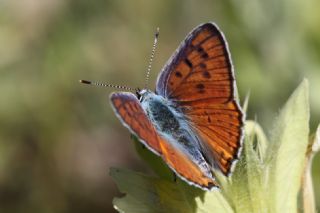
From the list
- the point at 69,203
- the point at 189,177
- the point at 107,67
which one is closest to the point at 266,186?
the point at 189,177

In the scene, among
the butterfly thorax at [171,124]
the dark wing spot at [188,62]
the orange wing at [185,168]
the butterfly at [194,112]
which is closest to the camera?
the orange wing at [185,168]

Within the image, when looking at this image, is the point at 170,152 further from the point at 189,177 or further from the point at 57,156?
the point at 57,156

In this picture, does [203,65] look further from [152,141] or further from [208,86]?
[152,141]

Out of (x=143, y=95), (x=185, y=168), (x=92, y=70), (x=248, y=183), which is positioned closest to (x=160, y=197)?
(x=185, y=168)

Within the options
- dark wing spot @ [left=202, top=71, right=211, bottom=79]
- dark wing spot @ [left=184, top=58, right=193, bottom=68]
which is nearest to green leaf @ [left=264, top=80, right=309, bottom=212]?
dark wing spot @ [left=202, top=71, right=211, bottom=79]

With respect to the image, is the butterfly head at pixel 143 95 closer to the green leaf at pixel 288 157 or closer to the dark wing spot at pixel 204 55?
the dark wing spot at pixel 204 55

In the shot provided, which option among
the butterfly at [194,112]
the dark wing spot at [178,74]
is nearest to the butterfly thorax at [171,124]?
the butterfly at [194,112]

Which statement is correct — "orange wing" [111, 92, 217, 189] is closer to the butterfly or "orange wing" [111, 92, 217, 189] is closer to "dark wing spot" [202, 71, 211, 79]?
the butterfly
